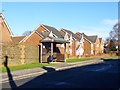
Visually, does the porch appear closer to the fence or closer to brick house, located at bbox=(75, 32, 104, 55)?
the fence

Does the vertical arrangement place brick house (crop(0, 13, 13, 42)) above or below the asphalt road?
above

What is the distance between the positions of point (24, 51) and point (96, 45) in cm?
4981

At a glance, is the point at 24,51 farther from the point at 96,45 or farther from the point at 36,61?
the point at 96,45

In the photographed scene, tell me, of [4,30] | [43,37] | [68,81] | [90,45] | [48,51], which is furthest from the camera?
[90,45]

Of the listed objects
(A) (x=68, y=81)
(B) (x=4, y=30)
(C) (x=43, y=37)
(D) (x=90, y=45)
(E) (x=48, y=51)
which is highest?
(B) (x=4, y=30)

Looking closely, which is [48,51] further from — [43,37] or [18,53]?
[43,37]

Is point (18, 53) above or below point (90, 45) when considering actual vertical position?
below

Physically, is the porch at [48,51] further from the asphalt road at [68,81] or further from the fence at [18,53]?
the asphalt road at [68,81]

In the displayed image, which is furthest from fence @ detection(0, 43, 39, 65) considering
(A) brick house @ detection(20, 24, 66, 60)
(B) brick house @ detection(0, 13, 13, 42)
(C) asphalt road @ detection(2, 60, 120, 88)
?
(B) brick house @ detection(0, 13, 13, 42)

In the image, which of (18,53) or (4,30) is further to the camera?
(4,30)

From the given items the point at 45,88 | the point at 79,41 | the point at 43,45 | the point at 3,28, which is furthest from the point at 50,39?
the point at 79,41

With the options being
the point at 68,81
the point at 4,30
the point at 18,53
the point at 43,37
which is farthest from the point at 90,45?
the point at 68,81

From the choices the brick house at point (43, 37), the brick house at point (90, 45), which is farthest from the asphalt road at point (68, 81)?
the brick house at point (90, 45)

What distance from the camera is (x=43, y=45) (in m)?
26.1
